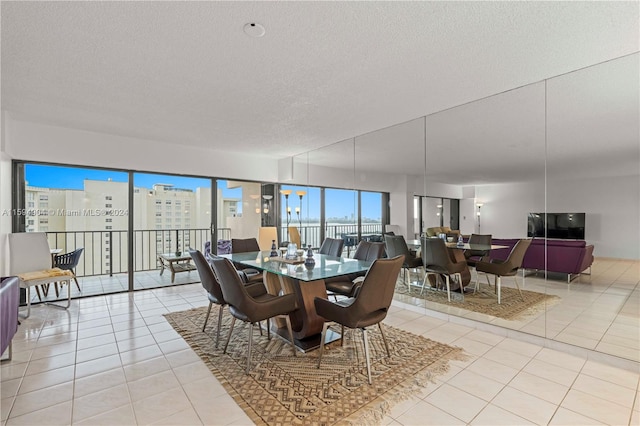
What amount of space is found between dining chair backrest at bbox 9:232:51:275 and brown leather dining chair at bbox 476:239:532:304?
6047 millimetres

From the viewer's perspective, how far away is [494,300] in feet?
12.5

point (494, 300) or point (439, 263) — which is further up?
point (439, 263)

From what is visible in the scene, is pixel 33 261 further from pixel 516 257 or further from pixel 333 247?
pixel 516 257

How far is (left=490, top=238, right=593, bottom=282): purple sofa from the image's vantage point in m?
2.96

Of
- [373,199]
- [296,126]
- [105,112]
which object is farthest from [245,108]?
[373,199]

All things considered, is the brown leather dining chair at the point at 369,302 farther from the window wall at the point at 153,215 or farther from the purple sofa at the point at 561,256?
the window wall at the point at 153,215

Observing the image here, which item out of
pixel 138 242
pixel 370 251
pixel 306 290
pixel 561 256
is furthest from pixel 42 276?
pixel 561 256

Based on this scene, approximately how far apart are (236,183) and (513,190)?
16.7 feet

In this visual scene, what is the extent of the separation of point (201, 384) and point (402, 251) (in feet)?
10.6

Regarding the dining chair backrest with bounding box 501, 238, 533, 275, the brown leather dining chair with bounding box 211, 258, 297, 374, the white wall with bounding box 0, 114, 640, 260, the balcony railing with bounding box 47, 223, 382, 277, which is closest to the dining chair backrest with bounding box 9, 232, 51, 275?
the white wall with bounding box 0, 114, 640, 260

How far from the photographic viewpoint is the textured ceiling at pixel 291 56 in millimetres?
1918

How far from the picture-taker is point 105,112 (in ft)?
12.3

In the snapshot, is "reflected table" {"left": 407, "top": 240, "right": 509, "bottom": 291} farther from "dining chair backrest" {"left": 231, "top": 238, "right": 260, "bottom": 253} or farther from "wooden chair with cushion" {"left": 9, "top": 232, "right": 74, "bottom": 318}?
"wooden chair with cushion" {"left": 9, "top": 232, "right": 74, "bottom": 318}

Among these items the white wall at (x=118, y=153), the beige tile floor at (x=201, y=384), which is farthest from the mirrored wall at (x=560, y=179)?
the white wall at (x=118, y=153)
